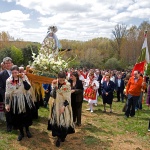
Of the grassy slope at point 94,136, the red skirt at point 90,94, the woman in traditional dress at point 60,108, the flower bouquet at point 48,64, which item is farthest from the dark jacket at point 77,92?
the red skirt at point 90,94

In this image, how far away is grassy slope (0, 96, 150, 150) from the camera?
5503 millimetres

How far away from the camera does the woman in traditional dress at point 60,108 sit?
5363 mm

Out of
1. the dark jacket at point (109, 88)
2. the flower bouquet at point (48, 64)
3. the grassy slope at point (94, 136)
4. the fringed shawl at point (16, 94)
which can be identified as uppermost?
the flower bouquet at point (48, 64)

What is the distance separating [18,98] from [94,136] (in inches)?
100

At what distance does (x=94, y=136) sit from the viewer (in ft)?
21.0

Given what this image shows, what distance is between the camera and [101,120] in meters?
8.34

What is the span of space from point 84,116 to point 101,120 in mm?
816

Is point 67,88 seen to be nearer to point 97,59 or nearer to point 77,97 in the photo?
point 77,97

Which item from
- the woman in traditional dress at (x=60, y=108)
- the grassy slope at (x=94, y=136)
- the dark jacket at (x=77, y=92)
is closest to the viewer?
the woman in traditional dress at (x=60, y=108)

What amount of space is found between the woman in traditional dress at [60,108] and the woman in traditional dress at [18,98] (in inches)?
26.1

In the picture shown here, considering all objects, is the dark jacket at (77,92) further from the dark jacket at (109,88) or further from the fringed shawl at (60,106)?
the dark jacket at (109,88)

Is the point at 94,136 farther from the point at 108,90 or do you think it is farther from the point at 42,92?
the point at 108,90

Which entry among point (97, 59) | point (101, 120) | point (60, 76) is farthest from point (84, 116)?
point (97, 59)

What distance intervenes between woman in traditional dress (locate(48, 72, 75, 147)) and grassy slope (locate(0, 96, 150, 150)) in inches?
16.0
